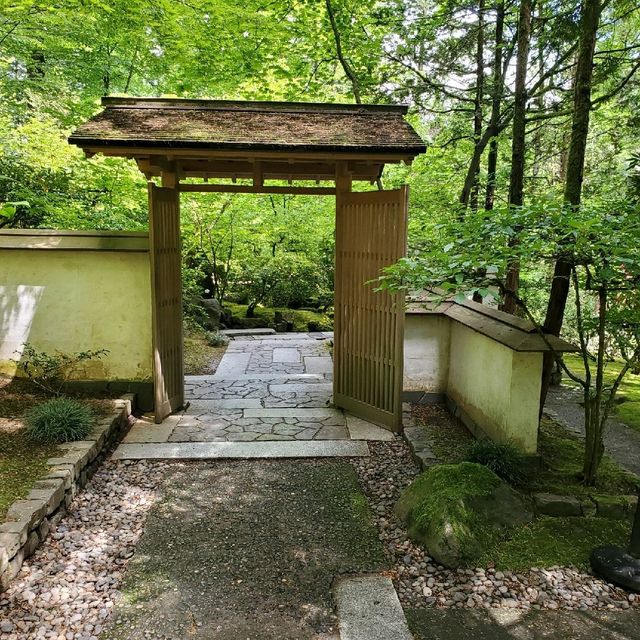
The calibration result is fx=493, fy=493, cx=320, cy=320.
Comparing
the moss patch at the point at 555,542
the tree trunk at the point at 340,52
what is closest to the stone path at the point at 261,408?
the moss patch at the point at 555,542

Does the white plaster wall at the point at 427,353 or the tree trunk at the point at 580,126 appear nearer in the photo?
the tree trunk at the point at 580,126

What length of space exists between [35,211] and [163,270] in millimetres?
3900

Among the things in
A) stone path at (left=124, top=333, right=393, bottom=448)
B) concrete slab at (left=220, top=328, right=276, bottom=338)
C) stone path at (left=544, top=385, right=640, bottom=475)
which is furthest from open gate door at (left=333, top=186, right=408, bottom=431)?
concrete slab at (left=220, top=328, right=276, bottom=338)

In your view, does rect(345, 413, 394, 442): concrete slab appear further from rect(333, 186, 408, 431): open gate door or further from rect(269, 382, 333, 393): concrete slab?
rect(269, 382, 333, 393): concrete slab

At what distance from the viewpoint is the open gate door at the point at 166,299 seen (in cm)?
531

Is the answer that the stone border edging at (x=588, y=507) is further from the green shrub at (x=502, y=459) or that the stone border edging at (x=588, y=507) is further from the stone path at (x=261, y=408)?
the stone path at (x=261, y=408)

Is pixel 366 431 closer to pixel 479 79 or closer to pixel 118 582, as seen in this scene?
pixel 118 582

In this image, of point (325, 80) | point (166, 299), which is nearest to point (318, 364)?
point (166, 299)

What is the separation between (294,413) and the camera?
609 centimetres

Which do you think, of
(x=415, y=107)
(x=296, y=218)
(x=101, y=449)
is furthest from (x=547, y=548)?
(x=296, y=218)

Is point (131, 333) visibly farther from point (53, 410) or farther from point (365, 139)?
point (365, 139)

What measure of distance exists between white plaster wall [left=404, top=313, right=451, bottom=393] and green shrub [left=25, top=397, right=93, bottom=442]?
3631 mm

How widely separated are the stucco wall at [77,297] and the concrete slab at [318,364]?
3.36 m

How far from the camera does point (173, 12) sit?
8.16 metres
